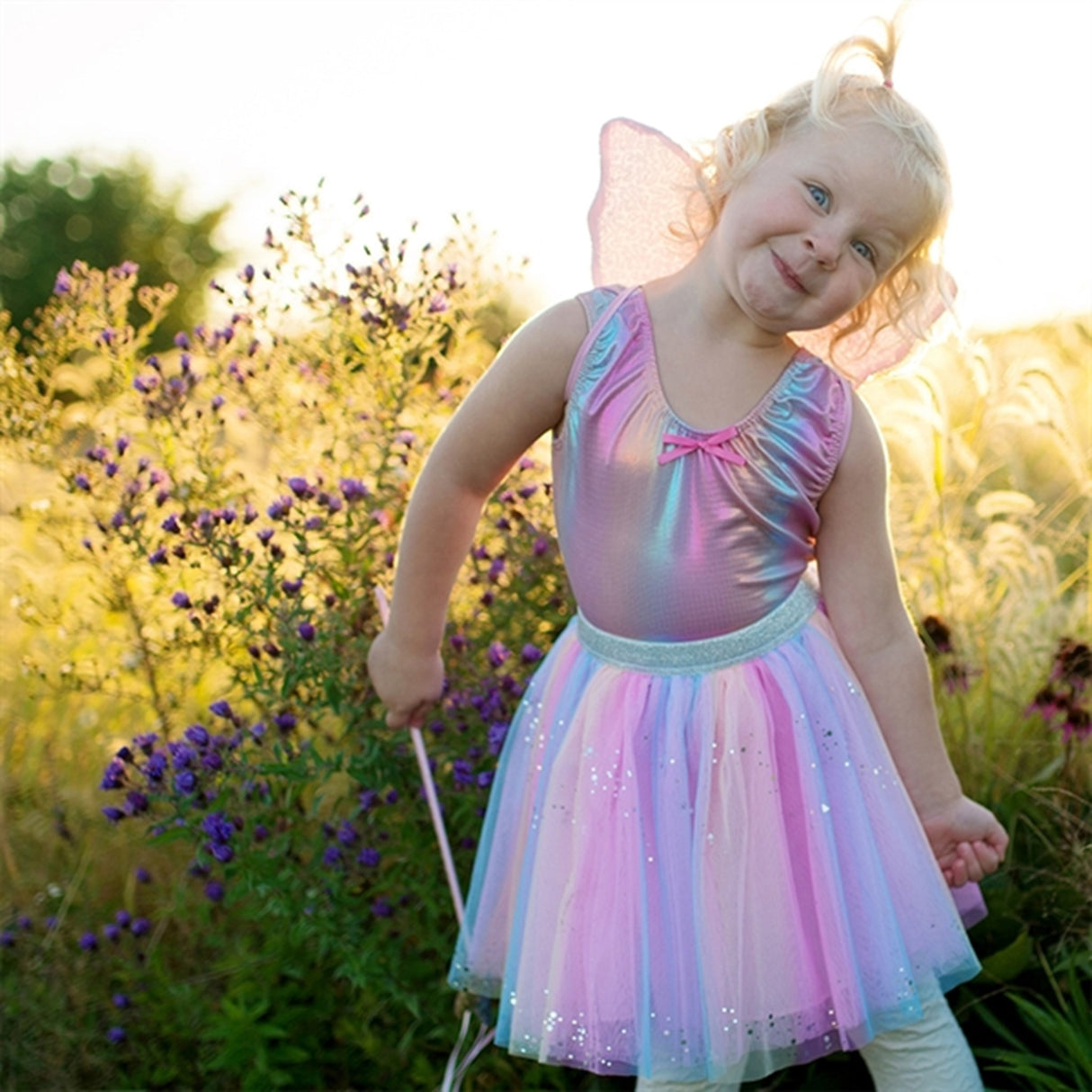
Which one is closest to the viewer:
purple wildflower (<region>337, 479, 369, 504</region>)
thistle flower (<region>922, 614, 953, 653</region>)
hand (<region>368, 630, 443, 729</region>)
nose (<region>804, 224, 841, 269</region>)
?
nose (<region>804, 224, 841, 269</region>)

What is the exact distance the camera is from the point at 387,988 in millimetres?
2027

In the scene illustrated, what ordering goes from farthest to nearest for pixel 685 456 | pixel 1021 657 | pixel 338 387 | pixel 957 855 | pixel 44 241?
pixel 44 241
pixel 1021 657
pixel 338 387
pixel 957 855
pixel 685 456

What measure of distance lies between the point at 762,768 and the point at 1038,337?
1.65m

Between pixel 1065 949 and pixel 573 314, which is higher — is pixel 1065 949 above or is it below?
below

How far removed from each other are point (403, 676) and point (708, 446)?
0.58 meters

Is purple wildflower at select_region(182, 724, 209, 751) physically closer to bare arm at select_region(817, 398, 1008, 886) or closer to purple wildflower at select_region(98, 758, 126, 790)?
purple wildflower at select_region(98, 758, 126, 790)

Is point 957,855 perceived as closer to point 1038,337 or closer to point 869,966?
point 869,966

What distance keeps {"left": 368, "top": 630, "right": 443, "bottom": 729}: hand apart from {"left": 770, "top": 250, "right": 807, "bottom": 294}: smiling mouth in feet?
2.41

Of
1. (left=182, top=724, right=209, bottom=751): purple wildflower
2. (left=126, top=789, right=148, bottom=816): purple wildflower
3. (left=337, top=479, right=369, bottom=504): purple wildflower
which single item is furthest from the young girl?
(left=126, top=789, right=148, bottom=816): purple wildflower

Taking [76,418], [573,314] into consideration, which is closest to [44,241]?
[76,418]

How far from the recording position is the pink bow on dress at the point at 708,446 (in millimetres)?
1596

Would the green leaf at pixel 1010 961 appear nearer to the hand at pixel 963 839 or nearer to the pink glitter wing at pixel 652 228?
the hand at pixel 963 839

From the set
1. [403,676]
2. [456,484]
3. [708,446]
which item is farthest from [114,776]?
[708,446]

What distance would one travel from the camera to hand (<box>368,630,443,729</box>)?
187cm
